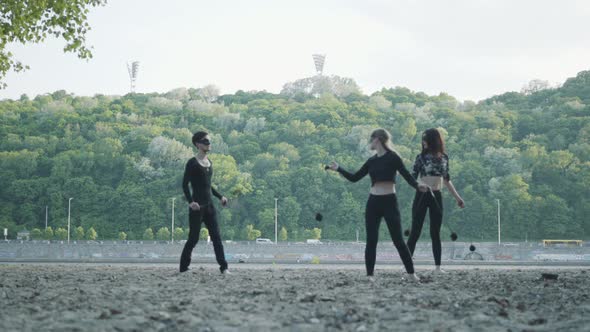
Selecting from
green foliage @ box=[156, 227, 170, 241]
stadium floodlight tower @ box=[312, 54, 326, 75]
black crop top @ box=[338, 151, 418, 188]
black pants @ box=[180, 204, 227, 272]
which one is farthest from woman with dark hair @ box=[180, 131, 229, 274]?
stadium floodlight tower @ box=[312, 54, 326, 75]

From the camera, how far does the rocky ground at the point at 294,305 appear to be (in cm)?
604

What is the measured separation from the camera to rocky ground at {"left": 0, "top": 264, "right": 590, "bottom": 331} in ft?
19.8

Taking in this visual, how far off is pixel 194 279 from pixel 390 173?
305cm

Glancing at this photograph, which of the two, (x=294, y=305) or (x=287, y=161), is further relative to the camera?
(x=287, y=161)

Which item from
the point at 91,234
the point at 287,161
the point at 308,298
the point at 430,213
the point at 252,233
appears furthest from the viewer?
the point at 287,161

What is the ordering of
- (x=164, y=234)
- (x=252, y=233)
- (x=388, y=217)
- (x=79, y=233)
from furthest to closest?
(x=252, y=233) → (x=79, y=233) → (x=164, y=234) → (x=388, y=217)

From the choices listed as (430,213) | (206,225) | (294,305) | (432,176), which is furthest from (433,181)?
(294,305)

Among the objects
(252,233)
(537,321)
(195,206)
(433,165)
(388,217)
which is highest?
(433,165)

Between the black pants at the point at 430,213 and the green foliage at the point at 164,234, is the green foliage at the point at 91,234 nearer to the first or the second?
the green foliage at the point at 164,234

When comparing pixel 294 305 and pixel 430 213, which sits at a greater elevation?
pixel 430 213

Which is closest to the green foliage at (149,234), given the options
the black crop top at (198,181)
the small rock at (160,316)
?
the black crop top at (198,181)

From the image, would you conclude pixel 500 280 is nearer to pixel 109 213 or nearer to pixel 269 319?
pixel 269 319

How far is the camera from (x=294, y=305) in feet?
23.3

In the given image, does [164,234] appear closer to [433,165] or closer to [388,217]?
[433,165]
